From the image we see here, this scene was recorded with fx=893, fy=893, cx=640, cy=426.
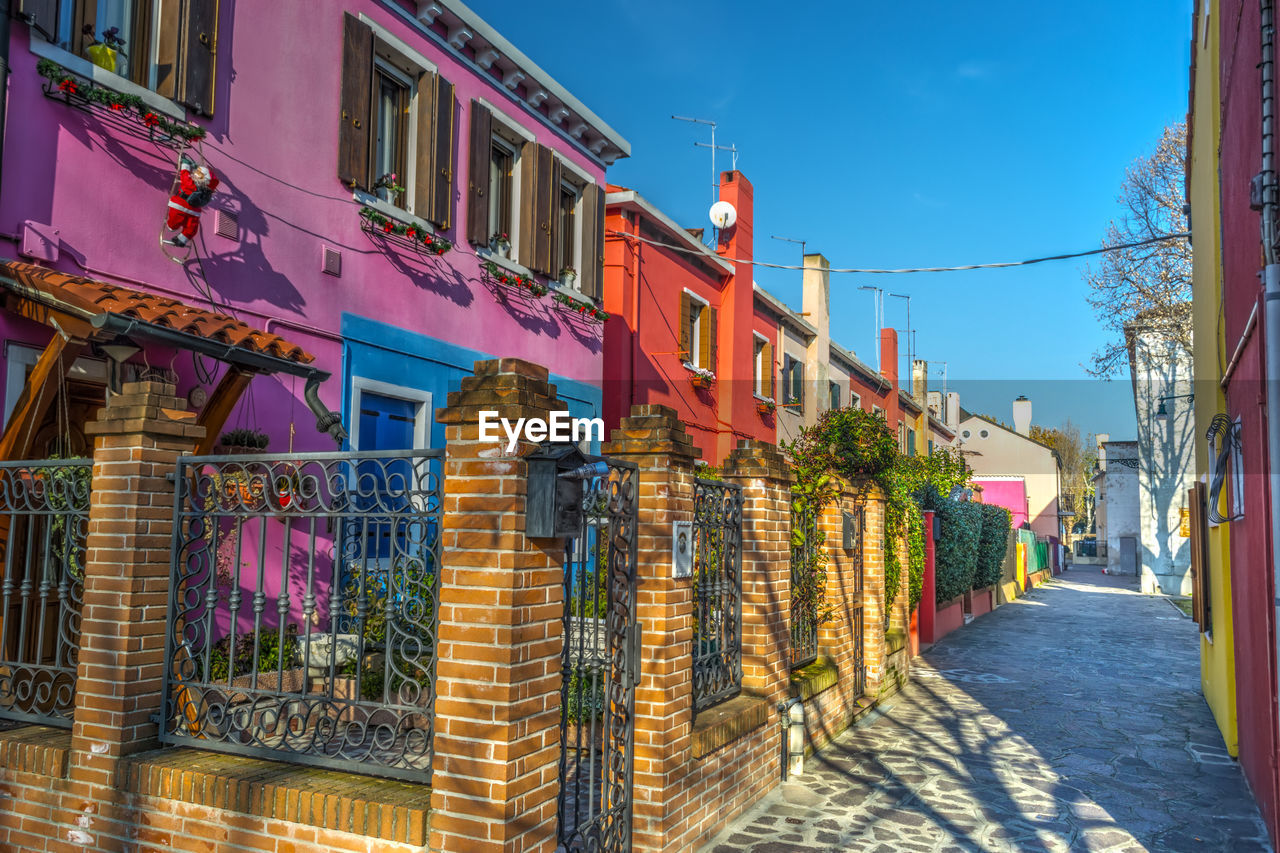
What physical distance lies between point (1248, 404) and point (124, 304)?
7495 mm

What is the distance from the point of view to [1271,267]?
4.69 meters

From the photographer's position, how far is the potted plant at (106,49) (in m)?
6.62

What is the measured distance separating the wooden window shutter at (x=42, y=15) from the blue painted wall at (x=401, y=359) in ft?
10.7

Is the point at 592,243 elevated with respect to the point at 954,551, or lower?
elevated

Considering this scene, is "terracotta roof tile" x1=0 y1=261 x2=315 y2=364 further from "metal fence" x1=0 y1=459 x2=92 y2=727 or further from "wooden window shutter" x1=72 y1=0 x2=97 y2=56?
"wooden window shutter" x1=72 y1=0 x2=97 y2=56

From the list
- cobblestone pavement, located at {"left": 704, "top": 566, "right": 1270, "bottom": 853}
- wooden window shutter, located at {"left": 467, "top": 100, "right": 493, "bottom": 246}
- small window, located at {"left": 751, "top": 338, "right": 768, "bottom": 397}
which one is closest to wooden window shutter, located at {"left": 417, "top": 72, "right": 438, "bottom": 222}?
wooden window shutter, located at {"left": 467, "top": 100, "right": 493, "bottom": 246}

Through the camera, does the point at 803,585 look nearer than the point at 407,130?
Yes

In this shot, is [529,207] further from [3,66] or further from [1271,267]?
[1271,267]

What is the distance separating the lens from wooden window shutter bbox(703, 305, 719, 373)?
1700 centimetres

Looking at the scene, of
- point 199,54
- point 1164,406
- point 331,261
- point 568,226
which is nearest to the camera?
point 199,54

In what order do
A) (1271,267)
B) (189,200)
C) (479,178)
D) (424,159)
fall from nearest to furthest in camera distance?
(1271,267) → (189,200) → (424,159) → (479,178)

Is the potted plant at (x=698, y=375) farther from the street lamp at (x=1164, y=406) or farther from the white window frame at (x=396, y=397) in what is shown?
the street lamp at (x=1164, y=406)

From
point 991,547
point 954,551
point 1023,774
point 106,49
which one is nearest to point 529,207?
point 106,49

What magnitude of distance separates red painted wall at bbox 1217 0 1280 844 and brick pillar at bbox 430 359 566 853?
420 cm
